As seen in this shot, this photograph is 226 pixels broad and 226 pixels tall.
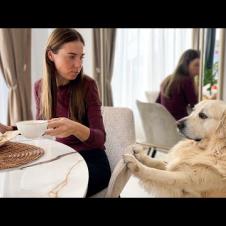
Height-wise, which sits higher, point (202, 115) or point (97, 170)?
point (202, 115)

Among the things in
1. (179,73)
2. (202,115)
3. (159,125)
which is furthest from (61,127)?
(179,73)

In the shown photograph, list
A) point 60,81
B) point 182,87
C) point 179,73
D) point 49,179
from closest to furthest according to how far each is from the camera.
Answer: point 49,179, point 60,81, point 182,87, point 179,73

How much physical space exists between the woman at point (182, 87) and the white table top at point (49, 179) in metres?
1.81

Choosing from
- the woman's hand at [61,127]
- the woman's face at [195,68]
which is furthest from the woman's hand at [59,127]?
the woman's face at [195,68]

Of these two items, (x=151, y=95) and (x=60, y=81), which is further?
(x=151, y=95)

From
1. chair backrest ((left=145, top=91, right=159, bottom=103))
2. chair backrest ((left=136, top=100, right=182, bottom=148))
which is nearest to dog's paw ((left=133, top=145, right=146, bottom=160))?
chair backrest ((left=136, top=100, right=182, bottom=148))

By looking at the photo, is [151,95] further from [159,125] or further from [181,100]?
[159,125]

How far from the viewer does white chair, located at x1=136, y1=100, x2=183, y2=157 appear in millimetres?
2381

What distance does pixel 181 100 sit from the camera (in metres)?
2.69

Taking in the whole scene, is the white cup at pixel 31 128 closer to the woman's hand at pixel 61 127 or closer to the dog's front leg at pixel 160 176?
the woman's hand at pixel 61 127

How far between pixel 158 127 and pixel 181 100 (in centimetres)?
41

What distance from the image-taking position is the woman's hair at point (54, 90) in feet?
4.55

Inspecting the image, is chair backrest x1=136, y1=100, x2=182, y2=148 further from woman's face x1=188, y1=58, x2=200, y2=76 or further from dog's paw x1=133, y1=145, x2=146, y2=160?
dog's paw x1=133, y1=145, x2=146, y2=160
